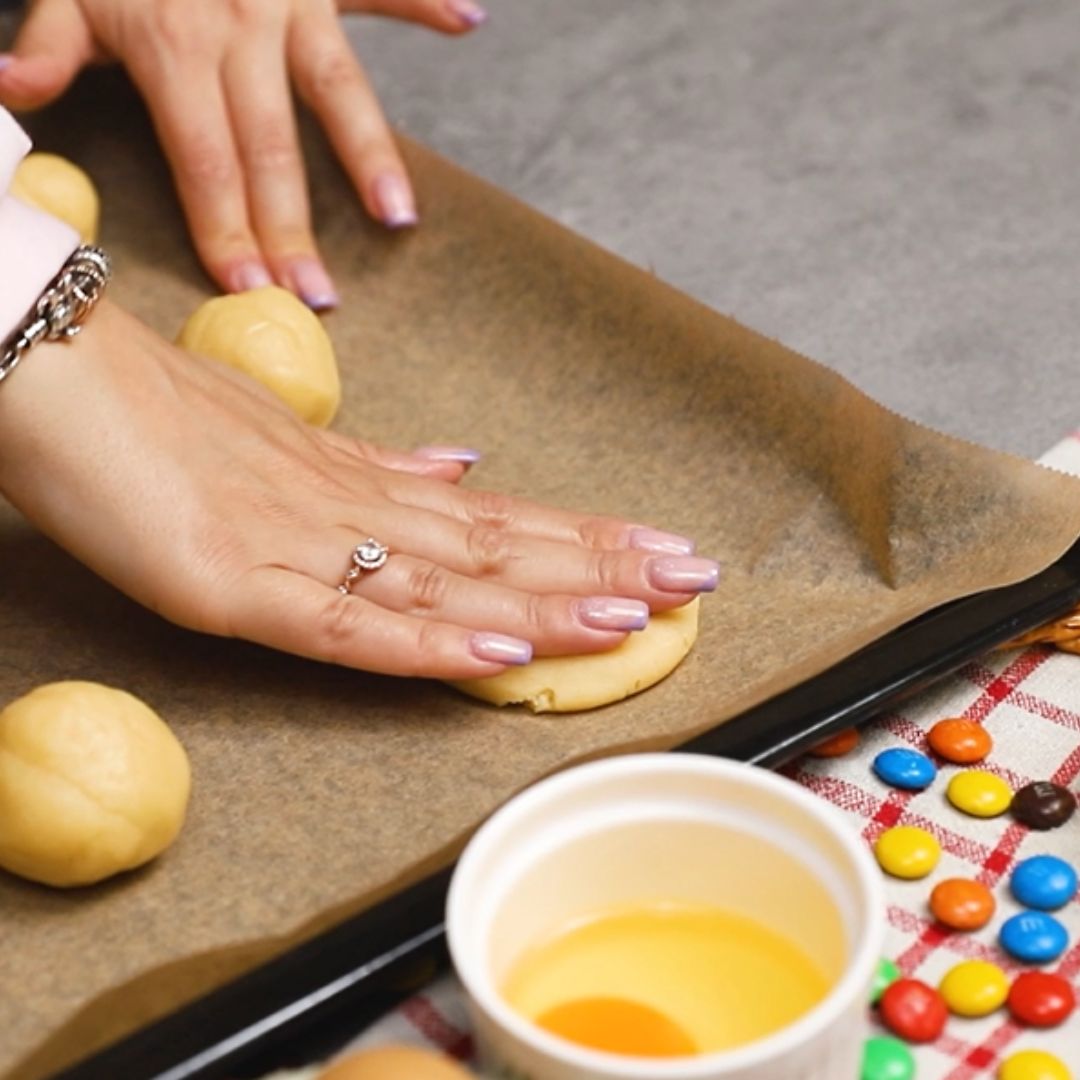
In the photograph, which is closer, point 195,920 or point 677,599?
point 195,920

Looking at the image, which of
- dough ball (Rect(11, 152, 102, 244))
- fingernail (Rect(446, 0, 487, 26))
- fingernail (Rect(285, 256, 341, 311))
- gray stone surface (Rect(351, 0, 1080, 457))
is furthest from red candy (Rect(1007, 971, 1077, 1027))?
fingernail (Rect(446, 0, 487, 26))

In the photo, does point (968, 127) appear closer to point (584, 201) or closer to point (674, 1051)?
point (584, 201)

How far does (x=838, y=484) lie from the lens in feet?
4.90

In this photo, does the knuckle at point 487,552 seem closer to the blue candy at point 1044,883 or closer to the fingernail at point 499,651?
the fingernail at point 499,651

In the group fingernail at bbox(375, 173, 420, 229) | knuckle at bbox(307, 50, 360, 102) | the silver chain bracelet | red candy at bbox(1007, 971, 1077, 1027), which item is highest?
the silver chain bracelet

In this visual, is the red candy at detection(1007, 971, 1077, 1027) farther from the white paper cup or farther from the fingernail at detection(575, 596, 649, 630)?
the fingernail at detection(575, 596, 649, 630)

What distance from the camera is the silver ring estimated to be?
1295 millimetres

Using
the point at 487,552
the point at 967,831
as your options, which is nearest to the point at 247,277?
the point at 487,552

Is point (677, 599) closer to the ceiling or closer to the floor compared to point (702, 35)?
closer to the ceiling

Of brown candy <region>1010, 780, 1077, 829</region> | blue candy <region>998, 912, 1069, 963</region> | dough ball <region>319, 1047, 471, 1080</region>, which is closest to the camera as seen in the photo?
dough ball <region>319, 1047, 471, 1080</region>

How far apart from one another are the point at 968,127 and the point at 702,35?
1.48 ft

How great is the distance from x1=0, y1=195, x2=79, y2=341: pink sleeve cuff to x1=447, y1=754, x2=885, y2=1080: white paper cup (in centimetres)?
57

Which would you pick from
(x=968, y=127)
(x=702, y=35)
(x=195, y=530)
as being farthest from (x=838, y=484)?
(x=702, y=35)

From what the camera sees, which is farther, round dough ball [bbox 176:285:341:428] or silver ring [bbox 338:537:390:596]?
round dough ball [bbox 176:285:341:428]
